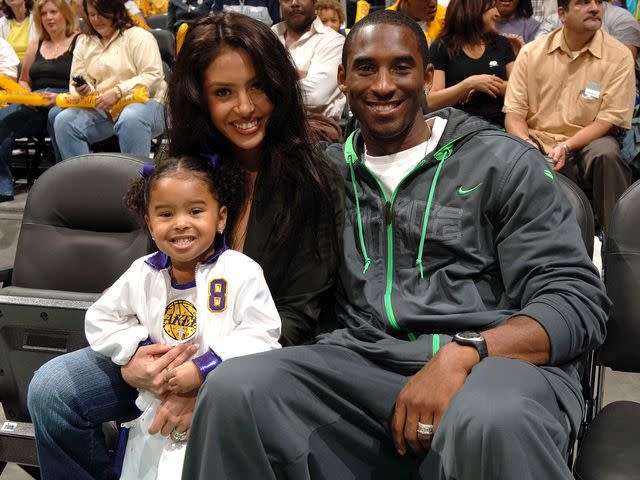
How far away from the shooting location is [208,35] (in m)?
1.89

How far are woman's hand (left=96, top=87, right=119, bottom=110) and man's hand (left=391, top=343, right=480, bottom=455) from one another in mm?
3162

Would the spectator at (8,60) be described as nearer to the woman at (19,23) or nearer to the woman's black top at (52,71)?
the woman's black top at (52,71)

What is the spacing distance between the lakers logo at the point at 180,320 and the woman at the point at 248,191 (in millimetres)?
56

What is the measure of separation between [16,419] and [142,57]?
275 cm

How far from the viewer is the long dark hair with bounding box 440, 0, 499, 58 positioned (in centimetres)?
368

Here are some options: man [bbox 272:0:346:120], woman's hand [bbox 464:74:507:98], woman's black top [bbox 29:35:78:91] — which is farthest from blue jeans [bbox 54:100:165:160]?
woman's hand [bbox 464:74:507:98]

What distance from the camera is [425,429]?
149 cm

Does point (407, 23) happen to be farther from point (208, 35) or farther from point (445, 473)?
point (445, 473)

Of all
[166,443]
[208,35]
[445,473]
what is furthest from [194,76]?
[445,473]

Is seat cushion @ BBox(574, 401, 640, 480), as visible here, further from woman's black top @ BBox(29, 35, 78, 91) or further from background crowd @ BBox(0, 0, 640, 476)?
woman's black top @ BBox(29, 35, 78, 91)

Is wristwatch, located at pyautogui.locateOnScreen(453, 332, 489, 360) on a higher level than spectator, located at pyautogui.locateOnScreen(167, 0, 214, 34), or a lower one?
lower

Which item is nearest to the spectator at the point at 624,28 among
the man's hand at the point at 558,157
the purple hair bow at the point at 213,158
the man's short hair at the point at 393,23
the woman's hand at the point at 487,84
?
the woman's hand at the point at 487,84

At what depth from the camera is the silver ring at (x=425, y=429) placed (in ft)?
4.86

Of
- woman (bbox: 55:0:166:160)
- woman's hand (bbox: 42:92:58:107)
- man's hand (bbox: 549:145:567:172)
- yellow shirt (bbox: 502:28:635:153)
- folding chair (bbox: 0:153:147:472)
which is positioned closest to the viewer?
folding chair (bbox: 0:153:147:472)
